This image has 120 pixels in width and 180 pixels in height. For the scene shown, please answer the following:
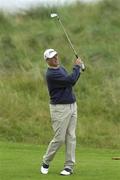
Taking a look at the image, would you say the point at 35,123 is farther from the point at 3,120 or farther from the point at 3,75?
the point at 3,75

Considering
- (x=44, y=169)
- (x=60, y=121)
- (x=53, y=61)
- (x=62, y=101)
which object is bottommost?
(x=44, y=169)

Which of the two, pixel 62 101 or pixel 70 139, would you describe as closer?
pixel 62 101

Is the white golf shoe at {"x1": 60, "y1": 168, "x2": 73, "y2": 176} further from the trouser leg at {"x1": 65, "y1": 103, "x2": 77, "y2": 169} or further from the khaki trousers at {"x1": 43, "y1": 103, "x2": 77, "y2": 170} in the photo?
the trouser leg at {"x1": 65, "y1": 103, "x2": 77, "y2": 169}

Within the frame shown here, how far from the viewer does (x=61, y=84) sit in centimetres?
1109

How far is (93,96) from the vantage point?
22.6m

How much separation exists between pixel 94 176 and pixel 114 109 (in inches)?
413

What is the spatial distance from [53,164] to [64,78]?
2.31m

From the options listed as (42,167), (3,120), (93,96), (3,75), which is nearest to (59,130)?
(42,167)

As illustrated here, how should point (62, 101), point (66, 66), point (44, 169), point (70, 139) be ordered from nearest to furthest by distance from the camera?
point (62, 101)
point (70, 139)
point (44, 169)
point (66, 66)

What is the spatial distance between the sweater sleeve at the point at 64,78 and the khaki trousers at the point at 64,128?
1.17 feet

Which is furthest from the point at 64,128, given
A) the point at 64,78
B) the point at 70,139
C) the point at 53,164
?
the point at 53,164

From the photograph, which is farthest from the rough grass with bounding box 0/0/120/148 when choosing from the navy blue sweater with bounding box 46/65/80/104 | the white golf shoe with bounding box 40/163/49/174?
the navy blue sweater with bounding box 46/65/80/104

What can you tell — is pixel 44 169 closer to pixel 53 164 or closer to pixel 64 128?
pixel 64 128

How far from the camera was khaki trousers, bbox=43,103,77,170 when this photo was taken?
1115 centimetres
